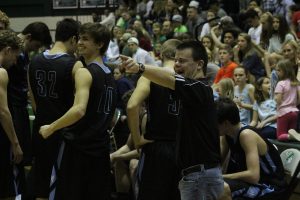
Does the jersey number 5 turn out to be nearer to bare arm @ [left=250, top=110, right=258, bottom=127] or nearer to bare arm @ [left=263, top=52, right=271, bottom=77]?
bare arm @ [left=250, top=110, right=258, bottom=127]

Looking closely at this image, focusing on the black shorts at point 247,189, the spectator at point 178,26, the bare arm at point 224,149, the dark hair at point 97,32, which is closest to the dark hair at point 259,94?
the bare arm at point 224,149

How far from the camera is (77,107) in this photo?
451cm

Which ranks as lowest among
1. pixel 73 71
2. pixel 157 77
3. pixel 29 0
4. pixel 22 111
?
pixel 29 0

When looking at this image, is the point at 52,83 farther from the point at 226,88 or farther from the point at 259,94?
the point at 259,94

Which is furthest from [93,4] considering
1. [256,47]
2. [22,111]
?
[22,111]

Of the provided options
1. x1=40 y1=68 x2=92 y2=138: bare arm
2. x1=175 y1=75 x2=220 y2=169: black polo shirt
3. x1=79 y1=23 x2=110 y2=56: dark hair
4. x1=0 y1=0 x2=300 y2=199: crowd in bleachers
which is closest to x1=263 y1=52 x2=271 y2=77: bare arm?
x1=0 y1=0 x2=300 y2=199: crowd in bleachers

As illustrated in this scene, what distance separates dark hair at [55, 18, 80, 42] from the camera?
5.03 meters

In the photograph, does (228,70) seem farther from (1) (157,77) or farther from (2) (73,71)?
(1) (157,77)

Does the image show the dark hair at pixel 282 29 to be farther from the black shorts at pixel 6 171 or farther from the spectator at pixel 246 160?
the black shorts at pixel 6 171

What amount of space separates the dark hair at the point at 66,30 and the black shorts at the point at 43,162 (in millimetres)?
795

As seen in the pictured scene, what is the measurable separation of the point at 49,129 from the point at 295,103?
12.1ft

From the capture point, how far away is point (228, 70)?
9.07 metres

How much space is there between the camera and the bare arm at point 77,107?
4.51m

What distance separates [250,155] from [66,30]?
1.80 metres
